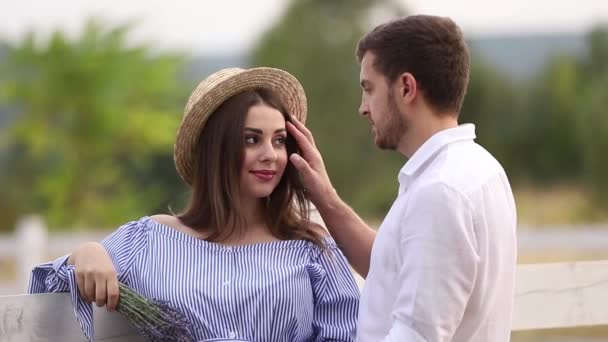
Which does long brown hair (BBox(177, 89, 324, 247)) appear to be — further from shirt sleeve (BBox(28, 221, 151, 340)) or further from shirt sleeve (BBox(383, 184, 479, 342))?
shirt sleeve (BBox(383, 184, 479, 342))

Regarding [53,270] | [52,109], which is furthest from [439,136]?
[52,109]

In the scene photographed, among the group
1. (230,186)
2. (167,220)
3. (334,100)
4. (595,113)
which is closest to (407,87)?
(230,186)

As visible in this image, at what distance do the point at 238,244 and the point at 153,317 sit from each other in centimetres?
41

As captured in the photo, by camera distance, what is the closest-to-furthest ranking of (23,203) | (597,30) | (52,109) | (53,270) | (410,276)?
(410,276) → (53,270) → (52,109) → (23,203) → (597,30)

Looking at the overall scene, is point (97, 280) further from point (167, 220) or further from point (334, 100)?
point (334, 100)

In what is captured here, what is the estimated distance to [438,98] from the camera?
2.71 m

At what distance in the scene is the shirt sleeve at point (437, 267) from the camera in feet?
8.22

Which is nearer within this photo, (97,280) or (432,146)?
(432,146)

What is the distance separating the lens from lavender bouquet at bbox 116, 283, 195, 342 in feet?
9.80

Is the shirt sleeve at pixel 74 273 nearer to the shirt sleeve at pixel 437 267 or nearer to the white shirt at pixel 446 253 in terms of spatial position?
the white shirt at pixel 446 253

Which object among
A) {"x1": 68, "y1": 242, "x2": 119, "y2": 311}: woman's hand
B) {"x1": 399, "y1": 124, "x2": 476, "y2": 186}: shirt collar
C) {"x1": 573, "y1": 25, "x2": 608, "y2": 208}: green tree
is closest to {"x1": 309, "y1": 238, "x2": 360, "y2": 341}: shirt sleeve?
{"x1": 68, "y1": 242, "x2": 119, "y2": 311}: woman's hand

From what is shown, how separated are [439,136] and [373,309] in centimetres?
41

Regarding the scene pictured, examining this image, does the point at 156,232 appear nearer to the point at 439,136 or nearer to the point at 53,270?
the point at 53,270

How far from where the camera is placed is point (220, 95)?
3.36 m
